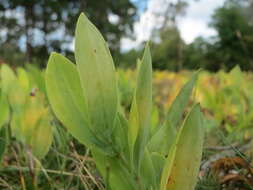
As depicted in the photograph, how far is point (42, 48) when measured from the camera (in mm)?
19594

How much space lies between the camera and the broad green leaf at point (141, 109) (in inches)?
11.5

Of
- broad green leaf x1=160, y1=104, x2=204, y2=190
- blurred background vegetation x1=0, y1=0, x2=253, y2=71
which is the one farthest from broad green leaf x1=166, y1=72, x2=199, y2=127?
blurred background vegetation x1=0, y1=0, x2=253, y2=71

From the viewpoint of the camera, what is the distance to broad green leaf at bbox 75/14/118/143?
306 millimetres

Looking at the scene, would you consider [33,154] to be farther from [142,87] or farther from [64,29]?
[64,29]

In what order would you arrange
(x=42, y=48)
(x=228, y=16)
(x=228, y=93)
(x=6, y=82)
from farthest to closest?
(x=228, y=16) < (x=42, y=48) < (x=228, y=93) < (x=6, y=82)

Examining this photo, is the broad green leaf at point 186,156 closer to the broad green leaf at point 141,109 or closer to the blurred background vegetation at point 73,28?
the broad green leaf at point 141,109

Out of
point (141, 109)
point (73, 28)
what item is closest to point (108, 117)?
point (141, 109)

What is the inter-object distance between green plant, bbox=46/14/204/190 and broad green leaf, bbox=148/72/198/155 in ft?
0.13

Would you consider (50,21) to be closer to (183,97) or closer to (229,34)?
(229,34)

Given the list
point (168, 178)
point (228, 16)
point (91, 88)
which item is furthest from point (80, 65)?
point (228, 16)

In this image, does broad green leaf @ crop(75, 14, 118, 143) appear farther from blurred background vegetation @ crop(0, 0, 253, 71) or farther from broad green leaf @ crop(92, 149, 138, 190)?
blurred background vegetation @ crop(0, 0, 253, 71)

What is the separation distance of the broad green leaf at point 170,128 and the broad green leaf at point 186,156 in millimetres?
88

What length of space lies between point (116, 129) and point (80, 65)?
8cm

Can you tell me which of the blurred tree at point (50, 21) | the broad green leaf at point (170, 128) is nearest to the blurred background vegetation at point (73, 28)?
the blurred tree at point (50, 21)
